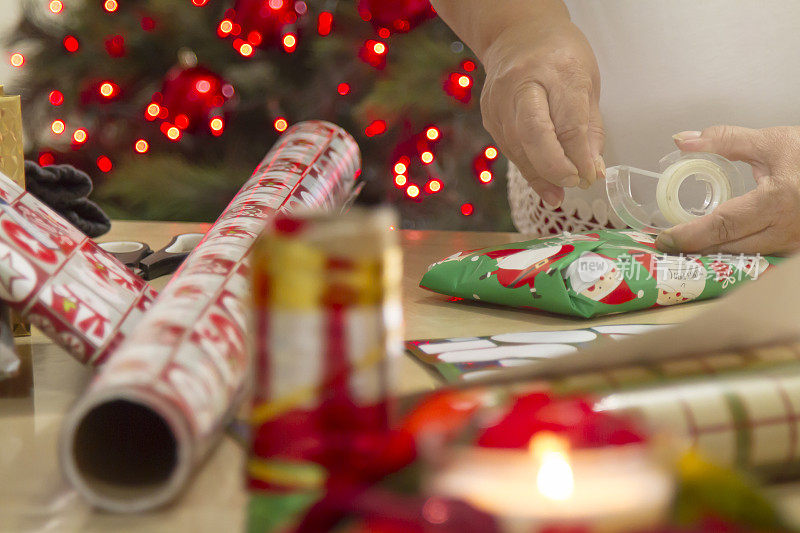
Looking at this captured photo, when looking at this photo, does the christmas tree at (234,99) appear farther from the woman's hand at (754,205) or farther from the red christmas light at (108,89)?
the woman's hand at (754,205)

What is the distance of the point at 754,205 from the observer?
0.63 meters

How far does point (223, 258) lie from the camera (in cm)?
41

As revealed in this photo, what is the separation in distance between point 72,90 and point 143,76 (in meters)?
0.14

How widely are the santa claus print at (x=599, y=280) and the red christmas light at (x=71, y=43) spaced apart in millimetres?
1278

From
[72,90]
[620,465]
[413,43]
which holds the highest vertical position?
[413,43]

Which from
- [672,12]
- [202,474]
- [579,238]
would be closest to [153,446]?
[202,474]

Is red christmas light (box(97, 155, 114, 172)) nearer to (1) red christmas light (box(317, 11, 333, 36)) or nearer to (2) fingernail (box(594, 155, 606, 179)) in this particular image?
(1) red christmas light (box(317, 11, 333, 36))

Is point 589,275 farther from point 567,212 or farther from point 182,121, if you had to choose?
point 182,121

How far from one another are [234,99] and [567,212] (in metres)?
0.83

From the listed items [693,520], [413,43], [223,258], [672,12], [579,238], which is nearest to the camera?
[693,520]

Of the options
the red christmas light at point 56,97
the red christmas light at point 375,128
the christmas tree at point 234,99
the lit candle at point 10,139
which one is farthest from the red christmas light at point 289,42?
the lit candle at point 10,139

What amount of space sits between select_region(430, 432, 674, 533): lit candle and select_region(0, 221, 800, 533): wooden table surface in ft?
0.35

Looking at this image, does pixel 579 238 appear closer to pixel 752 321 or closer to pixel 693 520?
pixel 752 321

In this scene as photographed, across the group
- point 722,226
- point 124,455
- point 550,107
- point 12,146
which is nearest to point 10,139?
point 12,146
